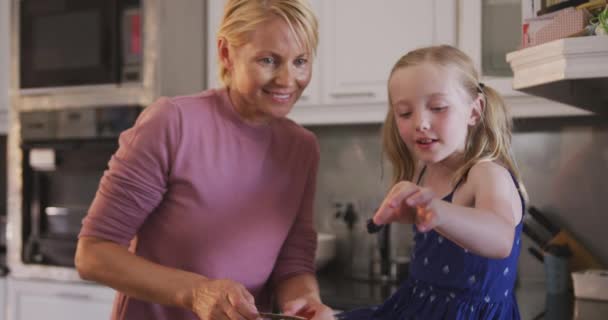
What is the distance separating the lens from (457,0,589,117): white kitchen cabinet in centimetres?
204

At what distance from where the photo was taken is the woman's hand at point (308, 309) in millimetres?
1020

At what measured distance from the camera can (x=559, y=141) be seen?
2279mm

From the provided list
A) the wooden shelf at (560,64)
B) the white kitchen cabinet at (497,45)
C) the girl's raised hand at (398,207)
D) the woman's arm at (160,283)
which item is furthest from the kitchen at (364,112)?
the girl's raised hand at (398,207)

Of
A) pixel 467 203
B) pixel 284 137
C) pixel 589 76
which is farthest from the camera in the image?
pixel 284 137

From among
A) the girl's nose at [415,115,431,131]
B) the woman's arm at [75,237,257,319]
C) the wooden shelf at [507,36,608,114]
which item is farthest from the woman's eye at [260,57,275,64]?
the wooden shelf at [507,36,608,114]

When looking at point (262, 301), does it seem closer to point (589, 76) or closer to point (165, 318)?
point (165, 318)

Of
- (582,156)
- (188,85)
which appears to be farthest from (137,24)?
(582,156)

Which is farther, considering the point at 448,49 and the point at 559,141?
the point at 559,141

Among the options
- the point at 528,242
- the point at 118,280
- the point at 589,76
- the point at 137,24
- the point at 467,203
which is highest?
the point at 137,24

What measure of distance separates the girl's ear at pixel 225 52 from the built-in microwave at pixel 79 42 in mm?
1278

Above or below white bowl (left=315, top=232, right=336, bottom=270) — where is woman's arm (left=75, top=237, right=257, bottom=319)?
above

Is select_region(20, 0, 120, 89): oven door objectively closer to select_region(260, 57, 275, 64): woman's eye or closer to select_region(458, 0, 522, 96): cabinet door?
select_region(458, 0, 522, 96): cabinet door

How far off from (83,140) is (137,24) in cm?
50

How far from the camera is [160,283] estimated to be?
1021 mm
